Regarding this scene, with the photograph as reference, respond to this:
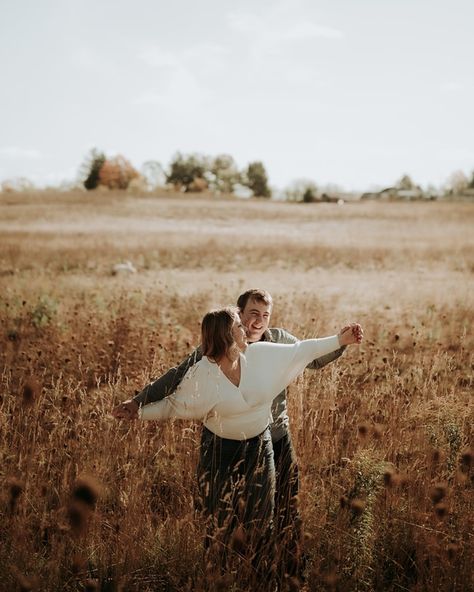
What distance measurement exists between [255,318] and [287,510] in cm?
102

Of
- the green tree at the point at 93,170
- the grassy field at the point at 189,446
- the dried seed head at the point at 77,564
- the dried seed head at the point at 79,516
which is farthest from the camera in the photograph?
the green tree at the point at 93,170

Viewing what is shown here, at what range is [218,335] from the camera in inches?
96.3

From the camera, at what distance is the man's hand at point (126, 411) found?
2.56 m

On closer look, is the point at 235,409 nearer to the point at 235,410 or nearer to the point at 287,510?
the point at 235,410

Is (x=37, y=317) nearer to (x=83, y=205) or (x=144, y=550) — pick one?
(x=144, y=550)

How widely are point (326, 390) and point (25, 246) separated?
610 inches

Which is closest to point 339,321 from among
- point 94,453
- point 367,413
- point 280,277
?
point 367,413

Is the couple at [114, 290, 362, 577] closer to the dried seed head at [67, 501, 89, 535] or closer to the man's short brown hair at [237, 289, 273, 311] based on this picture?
the man's short brown hair at [237, 289, 273, 311]

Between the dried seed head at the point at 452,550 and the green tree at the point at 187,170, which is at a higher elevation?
the green tree at the point at 187,170

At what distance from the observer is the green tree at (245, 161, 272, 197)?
2960 inches

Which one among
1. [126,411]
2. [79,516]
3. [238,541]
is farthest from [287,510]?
[79,516]

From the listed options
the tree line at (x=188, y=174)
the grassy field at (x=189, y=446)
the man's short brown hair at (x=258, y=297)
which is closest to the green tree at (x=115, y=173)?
the tree line at (x=188, y=174)

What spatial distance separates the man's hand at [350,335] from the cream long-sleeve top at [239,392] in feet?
0.74

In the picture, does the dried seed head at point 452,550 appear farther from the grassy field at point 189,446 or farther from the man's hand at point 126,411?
the man's hand at point 126,411
